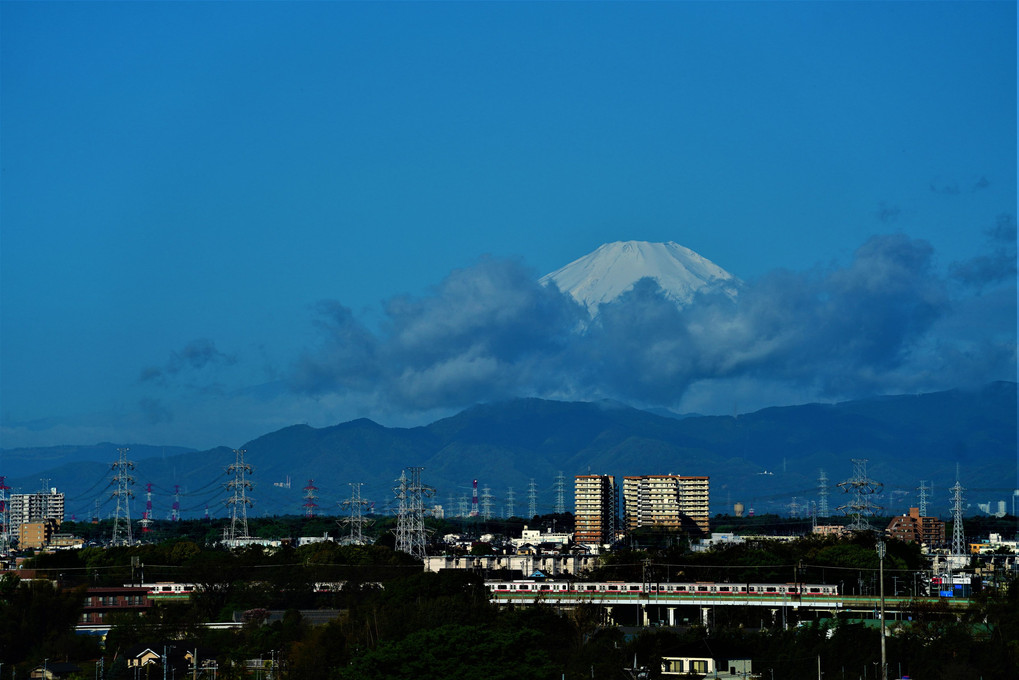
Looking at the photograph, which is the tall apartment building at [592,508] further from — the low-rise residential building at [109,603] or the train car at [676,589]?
the low-rise residential building at [109,603]

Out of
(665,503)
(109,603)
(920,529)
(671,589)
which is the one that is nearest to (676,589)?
(671,589)

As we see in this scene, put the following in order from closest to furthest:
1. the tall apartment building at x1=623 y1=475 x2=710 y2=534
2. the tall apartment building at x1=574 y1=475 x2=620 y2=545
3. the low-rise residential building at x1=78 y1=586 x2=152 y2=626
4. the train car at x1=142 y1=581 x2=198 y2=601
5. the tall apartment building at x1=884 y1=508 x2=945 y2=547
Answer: the low-rise residential building at x1=78 y1=586 x2=152 y2=626 < the train car at x1=142 y1=581 x2=198 y2=601 < the tall apartment building at x1=884 y1=508 x2=945 y2=547 < the tall apartment building at x1=574 y1=475 x2=620 y2=545 < the tall apartment building at x1=623 y1=475 x2=710 y2=534

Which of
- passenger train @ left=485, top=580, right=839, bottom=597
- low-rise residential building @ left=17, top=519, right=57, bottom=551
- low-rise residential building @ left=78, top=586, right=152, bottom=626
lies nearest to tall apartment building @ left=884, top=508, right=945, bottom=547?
passenger train @ left=485, top=580, right=839, bottom=597

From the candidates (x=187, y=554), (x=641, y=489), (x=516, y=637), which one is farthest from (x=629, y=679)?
(x=641, y=489)

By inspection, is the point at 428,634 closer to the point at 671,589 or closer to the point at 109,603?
the point at 109,603

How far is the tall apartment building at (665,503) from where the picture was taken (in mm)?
176250

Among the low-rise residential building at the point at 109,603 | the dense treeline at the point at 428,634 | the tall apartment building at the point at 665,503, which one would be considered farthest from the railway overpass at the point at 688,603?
the tall apartment building at the point at 665,503

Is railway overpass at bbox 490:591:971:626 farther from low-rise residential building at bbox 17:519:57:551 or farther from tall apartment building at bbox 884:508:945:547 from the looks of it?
low-rise residential building at bbox 17:519:57:551

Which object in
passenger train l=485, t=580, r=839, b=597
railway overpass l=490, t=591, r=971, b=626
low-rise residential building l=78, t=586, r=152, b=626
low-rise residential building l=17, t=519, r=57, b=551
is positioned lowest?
railway overpass l=490, t=591, r=971, b=626

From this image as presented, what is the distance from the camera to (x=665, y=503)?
583 ft

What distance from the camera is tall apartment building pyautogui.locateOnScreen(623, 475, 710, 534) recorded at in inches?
6939

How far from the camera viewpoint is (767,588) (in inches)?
2857

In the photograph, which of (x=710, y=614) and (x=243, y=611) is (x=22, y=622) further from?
(x=710, y=614)

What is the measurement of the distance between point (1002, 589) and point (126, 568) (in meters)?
49.0
